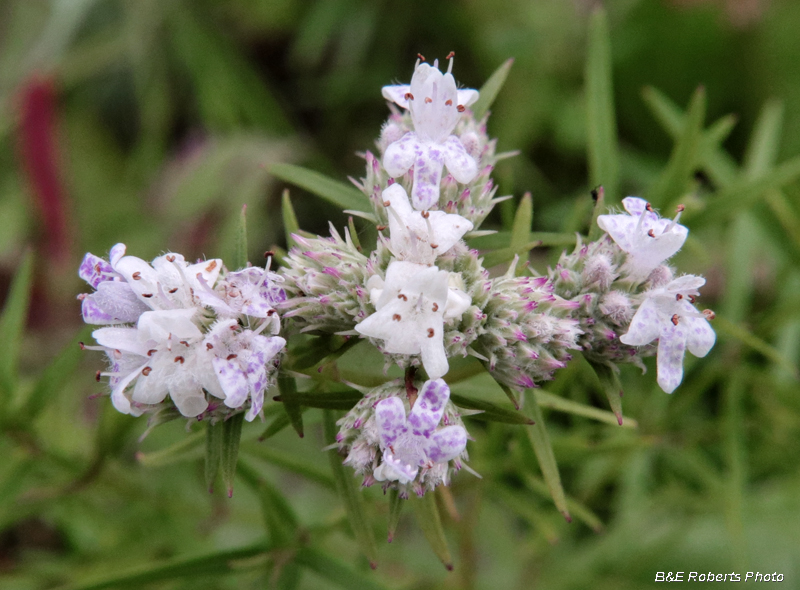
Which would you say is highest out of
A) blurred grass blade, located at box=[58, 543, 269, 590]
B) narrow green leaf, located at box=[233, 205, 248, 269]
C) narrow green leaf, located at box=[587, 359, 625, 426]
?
narrow green leaf, located at box=[233, 205, 248, 269]

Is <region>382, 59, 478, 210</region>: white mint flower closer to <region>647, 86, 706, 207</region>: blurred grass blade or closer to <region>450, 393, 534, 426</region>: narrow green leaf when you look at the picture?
<region>450, 393, 534, 426</region>: narrow green leaf

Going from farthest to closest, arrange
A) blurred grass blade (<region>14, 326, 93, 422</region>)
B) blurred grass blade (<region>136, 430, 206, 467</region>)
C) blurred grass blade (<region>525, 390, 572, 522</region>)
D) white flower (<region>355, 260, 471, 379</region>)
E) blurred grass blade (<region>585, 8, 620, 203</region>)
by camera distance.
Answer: blurred grass blade (<region>585, 8, 620, 203</region>), blurred grass blade (<region>14, 326, 93, 422</region>), blurred grass blade (<region>136, 430, 206, 467</region>), blurred grass blade (<region>525, 390, 572, 522</region>), white flower (<region>355, 260, 471, 379</region>)

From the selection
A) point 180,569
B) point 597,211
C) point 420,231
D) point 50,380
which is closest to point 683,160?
point 597,211

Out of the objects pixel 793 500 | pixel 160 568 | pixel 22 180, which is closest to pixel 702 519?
pixel 793 500

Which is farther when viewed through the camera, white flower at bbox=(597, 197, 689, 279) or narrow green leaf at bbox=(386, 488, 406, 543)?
white flower at bbox=(597, 197, 689, 279)

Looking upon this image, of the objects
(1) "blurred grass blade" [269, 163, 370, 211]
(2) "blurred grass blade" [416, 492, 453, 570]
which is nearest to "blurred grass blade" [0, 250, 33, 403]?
(1) "blurred grass blade" [269, 163, 370, 211]

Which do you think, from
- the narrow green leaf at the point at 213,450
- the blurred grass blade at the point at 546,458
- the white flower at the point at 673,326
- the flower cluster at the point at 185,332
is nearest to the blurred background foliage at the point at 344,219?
the blurred grass blade at the point at 546,458

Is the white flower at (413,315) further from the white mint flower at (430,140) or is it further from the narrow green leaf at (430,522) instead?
the narrow green leaf at (430,522)

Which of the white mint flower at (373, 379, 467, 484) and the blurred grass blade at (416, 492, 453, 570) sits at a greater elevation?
the white mint flower at (373, 379, 467, 484)

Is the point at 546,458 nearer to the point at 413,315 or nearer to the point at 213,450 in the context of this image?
the point at 413,315
